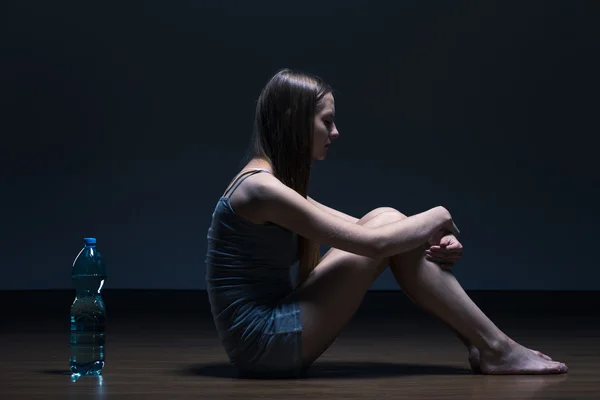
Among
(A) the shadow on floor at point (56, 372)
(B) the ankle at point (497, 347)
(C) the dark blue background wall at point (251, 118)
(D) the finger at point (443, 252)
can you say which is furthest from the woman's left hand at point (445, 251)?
(C) the dark blue background wall at point (251, 118)

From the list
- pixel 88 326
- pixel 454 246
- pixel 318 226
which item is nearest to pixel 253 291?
pixel 318 226

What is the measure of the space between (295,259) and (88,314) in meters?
0.69

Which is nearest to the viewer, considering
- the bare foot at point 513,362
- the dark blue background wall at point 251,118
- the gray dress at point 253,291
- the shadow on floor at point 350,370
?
the gray dress at point 253,291

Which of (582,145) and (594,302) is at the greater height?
(582,145)

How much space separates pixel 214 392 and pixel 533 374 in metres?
0.88

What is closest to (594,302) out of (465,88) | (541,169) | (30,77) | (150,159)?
(541,169)

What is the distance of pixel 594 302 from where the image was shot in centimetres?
577

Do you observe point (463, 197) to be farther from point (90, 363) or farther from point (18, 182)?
point (90, 363)

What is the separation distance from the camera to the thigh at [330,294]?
8.20ft

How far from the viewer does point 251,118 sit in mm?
6145

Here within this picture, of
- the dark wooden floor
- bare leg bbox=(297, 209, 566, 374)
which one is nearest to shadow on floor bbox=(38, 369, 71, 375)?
the dark wooden floor

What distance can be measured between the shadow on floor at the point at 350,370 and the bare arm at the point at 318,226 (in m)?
0.44

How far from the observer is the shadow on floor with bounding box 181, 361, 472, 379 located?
2.71m

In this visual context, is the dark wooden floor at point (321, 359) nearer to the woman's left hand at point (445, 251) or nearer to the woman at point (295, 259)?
the woman at point (295, 259)
